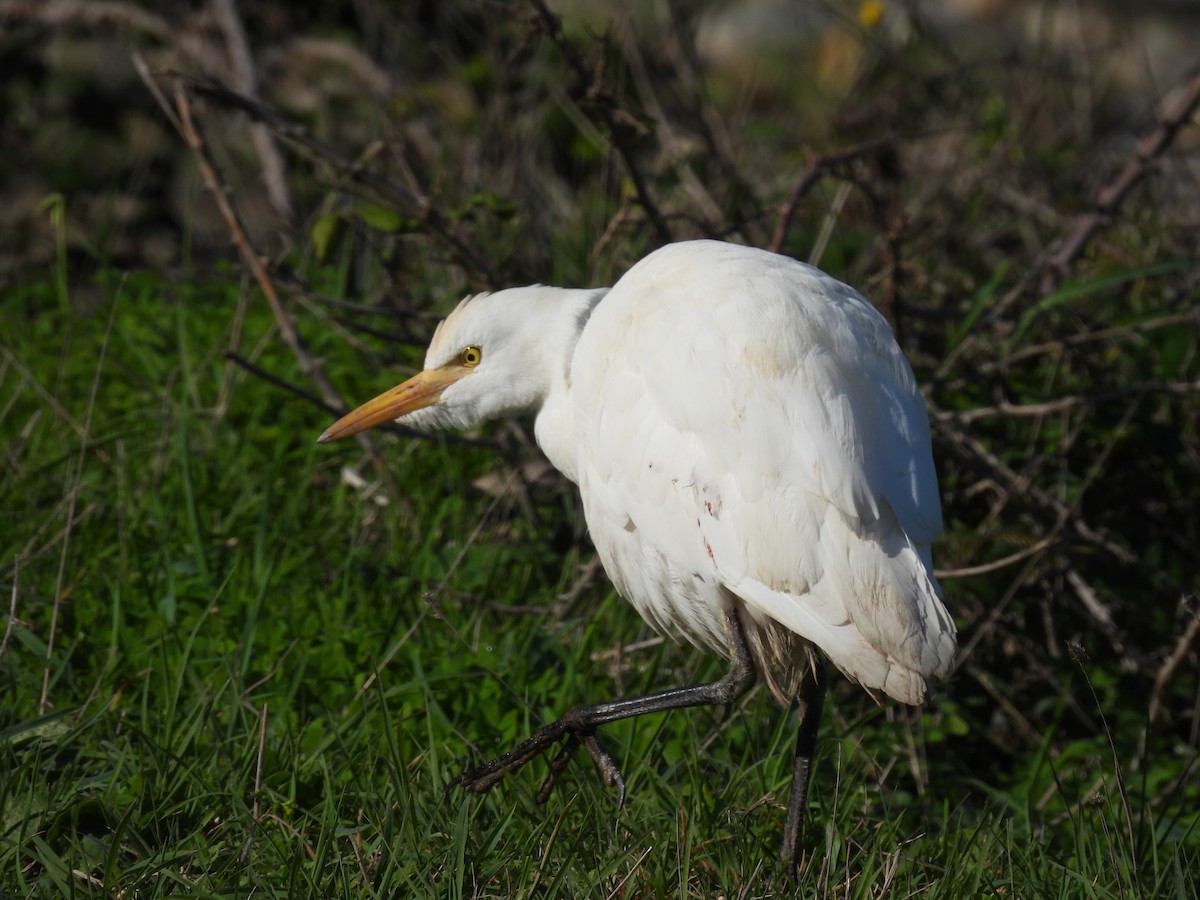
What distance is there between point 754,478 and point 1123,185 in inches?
88.5

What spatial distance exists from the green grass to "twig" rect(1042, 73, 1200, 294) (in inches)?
56.6

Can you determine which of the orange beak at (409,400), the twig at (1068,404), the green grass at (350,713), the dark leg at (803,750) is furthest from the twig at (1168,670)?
the orange beak at (409,400)

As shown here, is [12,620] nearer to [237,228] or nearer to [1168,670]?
[237,228]

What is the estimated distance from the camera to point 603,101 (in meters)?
3.20

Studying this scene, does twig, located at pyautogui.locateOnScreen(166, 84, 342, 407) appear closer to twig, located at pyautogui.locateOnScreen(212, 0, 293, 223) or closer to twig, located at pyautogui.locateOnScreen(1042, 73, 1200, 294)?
twig, located at pyautogui.locateOnScreen(212, 0, 293, 223)

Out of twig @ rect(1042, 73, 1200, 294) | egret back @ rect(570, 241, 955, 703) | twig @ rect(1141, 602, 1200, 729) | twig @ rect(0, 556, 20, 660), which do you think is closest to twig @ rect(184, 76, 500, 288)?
egret back @ rect(570, 241, 955, 703)

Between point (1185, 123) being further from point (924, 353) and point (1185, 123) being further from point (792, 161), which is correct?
point (792, 161)

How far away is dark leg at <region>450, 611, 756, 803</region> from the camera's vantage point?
2.60 m

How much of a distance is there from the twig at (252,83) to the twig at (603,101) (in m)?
2.17

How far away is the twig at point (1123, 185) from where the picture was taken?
381 cm

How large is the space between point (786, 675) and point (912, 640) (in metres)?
0.63

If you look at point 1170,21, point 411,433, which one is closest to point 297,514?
point 411,433

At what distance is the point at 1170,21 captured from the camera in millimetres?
10789

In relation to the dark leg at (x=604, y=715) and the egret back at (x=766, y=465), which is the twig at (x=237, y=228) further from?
the dark leg at (x=604, y=715)
